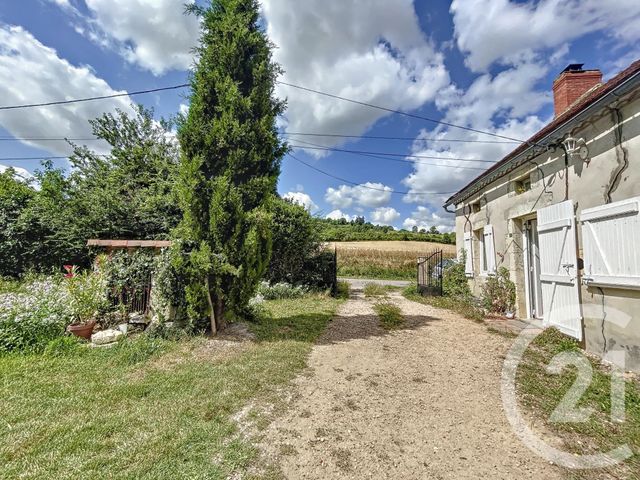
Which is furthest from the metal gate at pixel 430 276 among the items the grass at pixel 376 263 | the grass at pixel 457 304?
the grass at pixel 376 263

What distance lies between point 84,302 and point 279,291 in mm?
5288

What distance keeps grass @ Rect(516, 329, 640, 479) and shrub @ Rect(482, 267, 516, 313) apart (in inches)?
91.4

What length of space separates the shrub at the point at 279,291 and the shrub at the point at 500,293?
218 inches

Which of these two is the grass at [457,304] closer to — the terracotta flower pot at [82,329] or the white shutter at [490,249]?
the white shutter at [490,249]

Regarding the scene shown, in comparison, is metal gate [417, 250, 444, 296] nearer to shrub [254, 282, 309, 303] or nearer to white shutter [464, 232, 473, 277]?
white shutter [464, 232, 473, 277]

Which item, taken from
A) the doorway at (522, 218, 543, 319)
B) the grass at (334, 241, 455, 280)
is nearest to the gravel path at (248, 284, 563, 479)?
the doorway at (522, 218, 543, 319)

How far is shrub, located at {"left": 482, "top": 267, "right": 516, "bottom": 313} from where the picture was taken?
264 inches

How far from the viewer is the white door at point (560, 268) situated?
4.54 metres

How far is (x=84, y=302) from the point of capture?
4711mm

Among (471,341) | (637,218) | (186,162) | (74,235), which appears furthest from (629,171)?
(74,235)

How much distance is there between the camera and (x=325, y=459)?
2.12 meters

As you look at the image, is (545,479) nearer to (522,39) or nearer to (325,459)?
(325,459)

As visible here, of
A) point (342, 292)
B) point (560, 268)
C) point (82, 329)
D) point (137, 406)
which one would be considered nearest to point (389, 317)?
point (560, 268)

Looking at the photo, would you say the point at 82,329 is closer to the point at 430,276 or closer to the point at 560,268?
the point at 560,268
